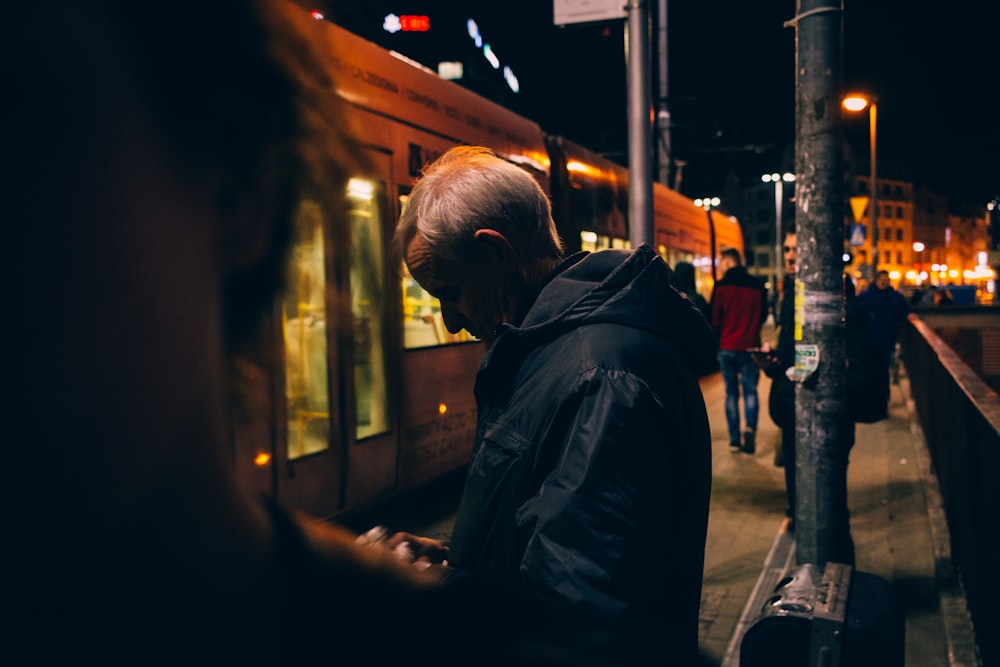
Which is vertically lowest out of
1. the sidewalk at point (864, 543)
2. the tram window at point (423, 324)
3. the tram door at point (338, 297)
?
the sidewalk at point (864, 543)

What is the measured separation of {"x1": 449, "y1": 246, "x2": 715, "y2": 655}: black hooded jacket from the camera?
1391mm

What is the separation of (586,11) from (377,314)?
6477 mm

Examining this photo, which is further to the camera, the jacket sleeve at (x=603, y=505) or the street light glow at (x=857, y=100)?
the street light glow at (x=857, y=100)

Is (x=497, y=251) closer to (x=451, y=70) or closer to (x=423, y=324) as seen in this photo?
(x=423, y=324)

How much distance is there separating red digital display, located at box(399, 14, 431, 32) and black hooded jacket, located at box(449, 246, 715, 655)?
1171 centimetres

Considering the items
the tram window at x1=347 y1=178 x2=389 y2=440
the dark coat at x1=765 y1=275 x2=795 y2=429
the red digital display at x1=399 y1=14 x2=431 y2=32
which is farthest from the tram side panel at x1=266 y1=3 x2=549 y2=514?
the red digital display at x1=399 y1=14 x2=431 y2=32

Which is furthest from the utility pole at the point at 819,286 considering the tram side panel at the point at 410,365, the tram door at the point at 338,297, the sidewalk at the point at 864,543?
the tram door at the point at 338,297

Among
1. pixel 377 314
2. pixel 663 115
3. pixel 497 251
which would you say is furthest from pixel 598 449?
pixel 663 115

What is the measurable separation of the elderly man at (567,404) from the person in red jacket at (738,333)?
23.9 ft

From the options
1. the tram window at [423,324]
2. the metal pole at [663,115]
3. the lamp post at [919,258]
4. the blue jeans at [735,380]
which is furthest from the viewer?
the lamp post at [919,258]

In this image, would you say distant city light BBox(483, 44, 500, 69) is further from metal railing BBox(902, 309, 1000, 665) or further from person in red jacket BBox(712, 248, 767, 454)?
metal railing BBox(902, 309, 1000, 665)

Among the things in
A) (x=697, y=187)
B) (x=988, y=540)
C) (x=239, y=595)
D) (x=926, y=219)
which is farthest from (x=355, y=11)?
(x=926, y=219)

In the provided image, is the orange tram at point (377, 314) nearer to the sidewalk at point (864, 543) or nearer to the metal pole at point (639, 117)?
the metal pole at point (639, 117)

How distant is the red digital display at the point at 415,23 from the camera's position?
12.6 m
